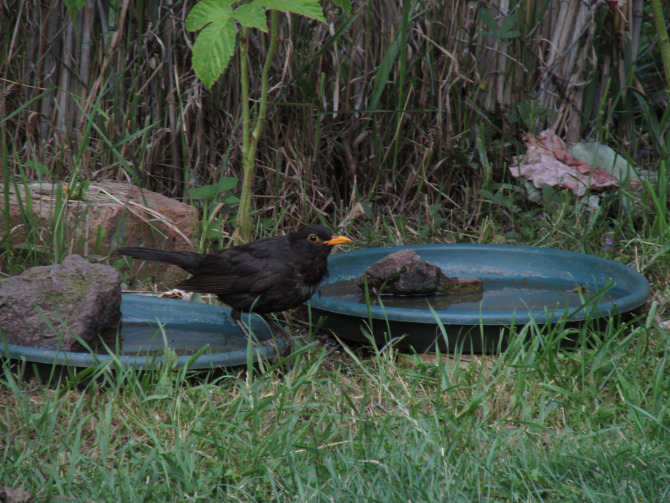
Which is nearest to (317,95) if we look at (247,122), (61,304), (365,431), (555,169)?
(247,122)

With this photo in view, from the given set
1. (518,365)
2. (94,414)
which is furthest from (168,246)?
(518,365)

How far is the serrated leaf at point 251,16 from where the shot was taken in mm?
3318

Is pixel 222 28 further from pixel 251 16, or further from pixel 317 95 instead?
pixel 317 95

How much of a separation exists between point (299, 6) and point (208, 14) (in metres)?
0.41

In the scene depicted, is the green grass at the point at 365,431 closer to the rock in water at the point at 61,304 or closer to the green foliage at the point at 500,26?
the rock in water at the point at 61,304

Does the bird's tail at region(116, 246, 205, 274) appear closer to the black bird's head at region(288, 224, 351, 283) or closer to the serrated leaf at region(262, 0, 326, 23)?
the black bird's head at region(288, 224, 351, 283)

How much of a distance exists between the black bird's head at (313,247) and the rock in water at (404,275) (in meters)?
0.28

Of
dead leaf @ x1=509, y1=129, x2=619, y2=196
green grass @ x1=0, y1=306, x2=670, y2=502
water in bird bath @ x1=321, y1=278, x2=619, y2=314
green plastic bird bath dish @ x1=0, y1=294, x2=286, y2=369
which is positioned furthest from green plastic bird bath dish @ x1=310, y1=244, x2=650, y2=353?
dead leaf @ x1=509, y1=129, x2=619, y2=196

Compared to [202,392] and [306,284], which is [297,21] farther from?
[202,392]

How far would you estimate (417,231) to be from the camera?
5.46 meters

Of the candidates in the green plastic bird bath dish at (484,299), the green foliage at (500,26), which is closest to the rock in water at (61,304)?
the green plastic bird bath dish at (484,299)

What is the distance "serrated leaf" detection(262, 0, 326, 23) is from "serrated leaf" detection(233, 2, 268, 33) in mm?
48

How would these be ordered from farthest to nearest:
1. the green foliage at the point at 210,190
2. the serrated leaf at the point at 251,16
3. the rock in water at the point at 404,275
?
the green foliage at the point at 210,190 < the rock in water at the point at 404,275 < the serrated leaf at the point at 251,16

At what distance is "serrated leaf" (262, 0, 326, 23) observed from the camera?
3338 mm
